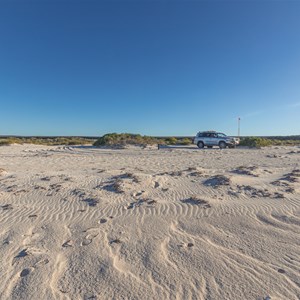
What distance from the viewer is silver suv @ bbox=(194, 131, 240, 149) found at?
26.8m

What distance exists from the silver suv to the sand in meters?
19.5

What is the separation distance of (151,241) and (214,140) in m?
24.5

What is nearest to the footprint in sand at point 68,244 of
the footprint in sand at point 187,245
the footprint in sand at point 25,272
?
the footprint in sand at point 25,272

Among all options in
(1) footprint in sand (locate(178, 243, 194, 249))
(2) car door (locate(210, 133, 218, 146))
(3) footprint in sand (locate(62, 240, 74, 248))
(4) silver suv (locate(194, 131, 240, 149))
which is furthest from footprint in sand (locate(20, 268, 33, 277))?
(2) car door (locate(210, 133, 218, 146))

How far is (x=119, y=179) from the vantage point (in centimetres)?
834

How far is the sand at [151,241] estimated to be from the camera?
307 centimetres

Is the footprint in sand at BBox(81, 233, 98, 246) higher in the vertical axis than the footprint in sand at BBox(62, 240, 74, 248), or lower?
higher

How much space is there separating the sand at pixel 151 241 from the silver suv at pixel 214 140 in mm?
19500

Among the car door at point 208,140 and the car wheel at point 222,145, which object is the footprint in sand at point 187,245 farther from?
the car door at point 208,140

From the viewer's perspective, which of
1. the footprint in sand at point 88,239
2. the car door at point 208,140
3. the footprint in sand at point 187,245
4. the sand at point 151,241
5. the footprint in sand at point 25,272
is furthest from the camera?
the car door at point 208,140

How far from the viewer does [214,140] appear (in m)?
27.6

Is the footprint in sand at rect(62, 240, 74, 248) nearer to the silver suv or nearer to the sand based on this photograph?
the sand

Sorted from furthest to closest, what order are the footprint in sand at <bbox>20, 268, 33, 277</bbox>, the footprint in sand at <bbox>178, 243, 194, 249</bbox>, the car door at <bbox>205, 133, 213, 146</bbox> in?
Result: the car door at <bbox>205, 133, 213, 146</bbox>, the footprint in sand at <bbox>178, 243, 194, 249</bbox>, the footprint in sand at <bbox>20, 268, 33, 277</bbox>

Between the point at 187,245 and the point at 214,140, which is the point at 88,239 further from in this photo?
the point at 214,140
